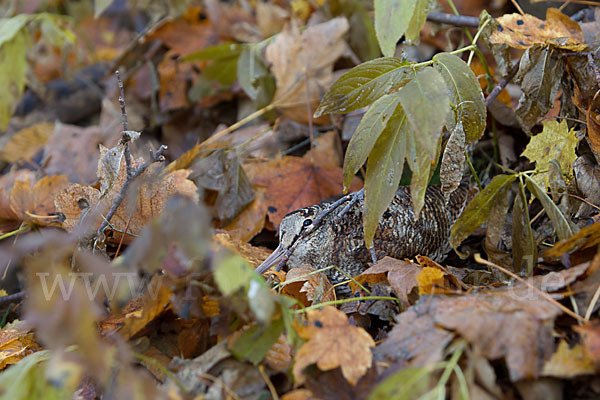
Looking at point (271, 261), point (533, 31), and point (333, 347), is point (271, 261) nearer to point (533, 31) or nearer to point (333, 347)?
point (333, 347)

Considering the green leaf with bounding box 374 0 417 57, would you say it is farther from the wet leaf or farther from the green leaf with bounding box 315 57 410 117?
the wet leaf

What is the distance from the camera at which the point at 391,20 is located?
4.66 feet

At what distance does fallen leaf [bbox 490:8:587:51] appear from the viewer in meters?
1.33

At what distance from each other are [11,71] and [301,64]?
116 cm

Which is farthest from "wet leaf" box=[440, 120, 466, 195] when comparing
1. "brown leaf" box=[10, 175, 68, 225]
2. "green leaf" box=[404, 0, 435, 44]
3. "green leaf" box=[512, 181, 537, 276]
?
"brown leaf" box=[10, 175, 68, 225]

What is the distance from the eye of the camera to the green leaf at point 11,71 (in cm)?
201

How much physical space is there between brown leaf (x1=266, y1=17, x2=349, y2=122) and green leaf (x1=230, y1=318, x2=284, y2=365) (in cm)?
122

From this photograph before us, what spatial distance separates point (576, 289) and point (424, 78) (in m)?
0.49

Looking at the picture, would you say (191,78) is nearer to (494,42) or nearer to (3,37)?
(3,37)

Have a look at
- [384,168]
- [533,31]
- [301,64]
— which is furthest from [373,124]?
[301,64]

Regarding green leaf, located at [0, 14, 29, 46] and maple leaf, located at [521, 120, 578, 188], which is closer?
maple leaf, located at [521, 120, 578, 188]

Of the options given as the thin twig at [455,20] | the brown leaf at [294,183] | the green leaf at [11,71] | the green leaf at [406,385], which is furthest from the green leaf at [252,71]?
the green leaf at [406,385]

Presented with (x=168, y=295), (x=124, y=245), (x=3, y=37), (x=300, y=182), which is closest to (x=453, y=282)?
(x=168, y=295)

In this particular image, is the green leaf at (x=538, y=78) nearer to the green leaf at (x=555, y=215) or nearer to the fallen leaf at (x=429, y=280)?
the green leaf at (x=555, y=215)
